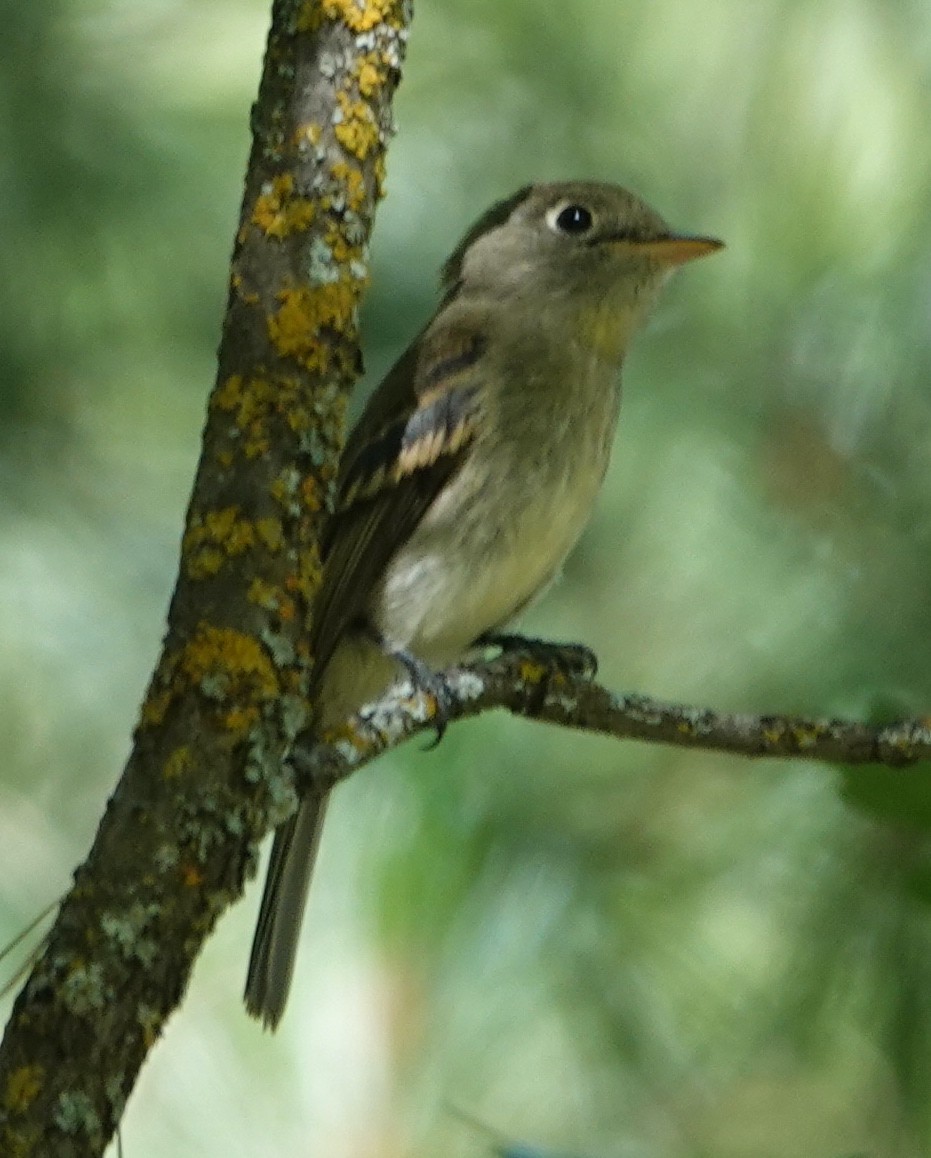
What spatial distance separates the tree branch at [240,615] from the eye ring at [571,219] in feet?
3.47

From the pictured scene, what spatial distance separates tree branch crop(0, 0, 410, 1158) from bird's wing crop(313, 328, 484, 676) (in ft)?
2.72

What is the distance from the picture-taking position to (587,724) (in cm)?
237

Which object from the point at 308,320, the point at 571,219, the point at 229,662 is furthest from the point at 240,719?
the point at 571,219

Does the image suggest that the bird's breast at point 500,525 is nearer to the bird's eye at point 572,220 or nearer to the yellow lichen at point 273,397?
the bird's eye at point 572,220

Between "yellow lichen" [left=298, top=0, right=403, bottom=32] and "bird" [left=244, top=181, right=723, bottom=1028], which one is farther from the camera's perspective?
"bird" [left=244, top=181, right=723, bottom=1028]

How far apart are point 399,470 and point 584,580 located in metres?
0.35

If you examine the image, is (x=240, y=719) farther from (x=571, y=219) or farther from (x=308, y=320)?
(x=571, y=219)

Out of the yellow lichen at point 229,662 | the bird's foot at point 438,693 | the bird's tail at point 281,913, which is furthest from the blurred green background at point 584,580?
the yellow lichen at point 229,662

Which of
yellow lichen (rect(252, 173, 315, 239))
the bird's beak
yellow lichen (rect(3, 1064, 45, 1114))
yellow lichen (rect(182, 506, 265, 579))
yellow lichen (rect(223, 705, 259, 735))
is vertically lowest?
yellow lichen (rect(3, 1064, 45, 1114))

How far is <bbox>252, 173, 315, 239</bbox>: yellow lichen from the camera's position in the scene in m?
2.09

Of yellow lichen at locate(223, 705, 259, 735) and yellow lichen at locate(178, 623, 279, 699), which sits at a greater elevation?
yellow lichen at locate(178, 623, 279, 699)

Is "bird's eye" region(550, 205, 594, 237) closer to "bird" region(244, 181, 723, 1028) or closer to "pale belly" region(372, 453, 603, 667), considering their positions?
"bird" region(244, 181, 723, 1028)

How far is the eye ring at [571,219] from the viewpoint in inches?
127

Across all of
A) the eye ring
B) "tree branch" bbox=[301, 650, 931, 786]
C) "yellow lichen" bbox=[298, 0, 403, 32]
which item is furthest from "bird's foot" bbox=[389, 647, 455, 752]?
the eye ring
